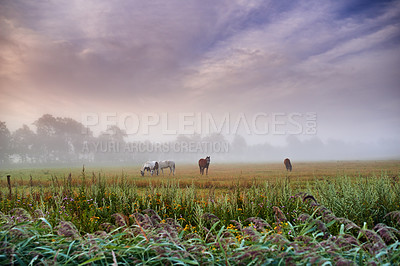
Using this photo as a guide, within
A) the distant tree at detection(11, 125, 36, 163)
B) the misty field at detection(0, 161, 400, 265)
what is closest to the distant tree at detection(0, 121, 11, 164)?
the distant tree at detection(11, 125, 36, 163)

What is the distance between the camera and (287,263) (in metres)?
2.39

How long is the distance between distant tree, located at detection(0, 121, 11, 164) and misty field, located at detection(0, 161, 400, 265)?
189 ft

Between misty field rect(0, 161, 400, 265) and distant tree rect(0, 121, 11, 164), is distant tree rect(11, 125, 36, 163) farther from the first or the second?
misty field rect(0, 161, 400, 265)

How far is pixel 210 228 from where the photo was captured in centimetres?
582

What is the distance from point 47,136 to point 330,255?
2838 inches

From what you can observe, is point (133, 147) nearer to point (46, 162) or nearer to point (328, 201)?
point (46, 162)

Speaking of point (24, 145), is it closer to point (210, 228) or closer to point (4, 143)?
point (4, 143)

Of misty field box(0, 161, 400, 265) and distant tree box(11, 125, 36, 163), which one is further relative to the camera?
distant tree box(11, 125, 36, 163)

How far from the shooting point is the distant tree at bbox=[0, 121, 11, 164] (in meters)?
54.8

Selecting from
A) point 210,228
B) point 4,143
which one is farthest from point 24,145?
point 210,228

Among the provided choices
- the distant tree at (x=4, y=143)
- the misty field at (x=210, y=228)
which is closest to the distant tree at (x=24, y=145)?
the distant tree at (x=4, y=143)

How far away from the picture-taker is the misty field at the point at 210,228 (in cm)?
266

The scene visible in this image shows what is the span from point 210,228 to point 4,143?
6558cm

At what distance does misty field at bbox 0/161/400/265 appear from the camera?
266cm
